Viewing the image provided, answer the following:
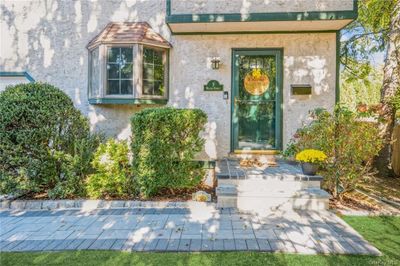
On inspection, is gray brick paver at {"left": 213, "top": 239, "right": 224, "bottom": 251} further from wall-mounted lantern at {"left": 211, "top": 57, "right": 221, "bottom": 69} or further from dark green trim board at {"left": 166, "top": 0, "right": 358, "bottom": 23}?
dark green trim board at {"left": 166, "top": 0, "right": 358, "bottom": 23}

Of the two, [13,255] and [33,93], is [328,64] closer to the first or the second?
[33,93]

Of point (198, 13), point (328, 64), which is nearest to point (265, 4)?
point (198, 13)

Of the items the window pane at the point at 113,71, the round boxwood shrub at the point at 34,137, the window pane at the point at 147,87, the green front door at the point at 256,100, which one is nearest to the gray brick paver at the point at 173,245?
the round boxwood shrub at the point at 34,137

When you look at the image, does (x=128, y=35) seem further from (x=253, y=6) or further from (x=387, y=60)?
(x=387, y=60)

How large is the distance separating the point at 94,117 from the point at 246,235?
17.3 feet

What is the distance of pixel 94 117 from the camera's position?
7.39m

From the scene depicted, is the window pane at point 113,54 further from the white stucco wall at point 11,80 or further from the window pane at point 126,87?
the white stucco wall at point 11,80

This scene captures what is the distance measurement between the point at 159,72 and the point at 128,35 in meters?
1.14

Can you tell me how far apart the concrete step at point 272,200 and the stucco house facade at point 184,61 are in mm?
1995

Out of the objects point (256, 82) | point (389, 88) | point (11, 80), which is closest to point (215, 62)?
point (256, 82)

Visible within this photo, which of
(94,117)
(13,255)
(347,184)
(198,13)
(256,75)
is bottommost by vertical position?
(13,255)

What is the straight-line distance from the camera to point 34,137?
5.14m

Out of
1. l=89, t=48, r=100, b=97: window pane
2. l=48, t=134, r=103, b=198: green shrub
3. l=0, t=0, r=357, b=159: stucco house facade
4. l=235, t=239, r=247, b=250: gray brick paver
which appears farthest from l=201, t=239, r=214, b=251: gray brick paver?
l=89, t=48, r=100, b=97: window pane

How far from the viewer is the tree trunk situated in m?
7.38
